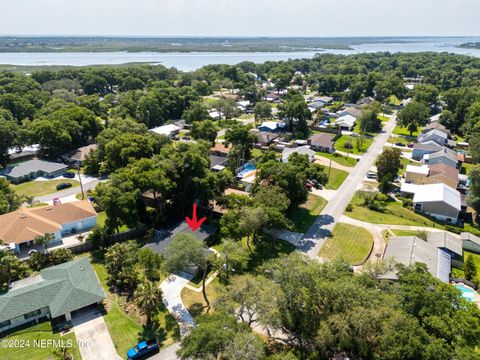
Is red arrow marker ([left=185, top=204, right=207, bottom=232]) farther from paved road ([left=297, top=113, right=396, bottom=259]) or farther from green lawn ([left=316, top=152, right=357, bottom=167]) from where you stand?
green lawn ([left=316, top=152, right=357, bottom=167])

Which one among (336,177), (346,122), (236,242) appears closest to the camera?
(236,242)

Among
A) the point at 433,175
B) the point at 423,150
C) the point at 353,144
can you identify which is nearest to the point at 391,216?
the point at 433,175

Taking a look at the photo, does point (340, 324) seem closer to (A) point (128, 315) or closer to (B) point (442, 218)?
(A) point (128, 315)

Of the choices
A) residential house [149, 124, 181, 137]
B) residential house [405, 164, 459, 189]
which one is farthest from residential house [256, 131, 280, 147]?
residential house [405, 164, 459, 189]

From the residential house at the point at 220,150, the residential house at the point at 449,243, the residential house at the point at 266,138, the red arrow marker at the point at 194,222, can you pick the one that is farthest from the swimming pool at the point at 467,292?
the residential house at the point at 266,138

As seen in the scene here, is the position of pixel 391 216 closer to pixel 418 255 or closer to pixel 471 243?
pixel 471 243
